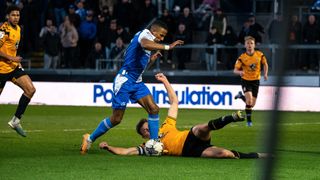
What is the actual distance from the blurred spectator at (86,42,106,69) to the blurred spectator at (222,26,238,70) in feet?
15.7

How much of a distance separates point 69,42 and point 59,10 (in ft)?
5.47

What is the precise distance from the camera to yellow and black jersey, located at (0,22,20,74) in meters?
15.3

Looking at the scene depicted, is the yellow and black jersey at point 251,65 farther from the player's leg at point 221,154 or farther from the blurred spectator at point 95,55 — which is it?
the blurred spectator at point 95,55

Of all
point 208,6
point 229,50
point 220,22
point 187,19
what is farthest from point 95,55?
point 229,50

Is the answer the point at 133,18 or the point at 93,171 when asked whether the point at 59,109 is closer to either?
the point at 133,18

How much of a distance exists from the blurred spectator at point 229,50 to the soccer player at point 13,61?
44.3 ft

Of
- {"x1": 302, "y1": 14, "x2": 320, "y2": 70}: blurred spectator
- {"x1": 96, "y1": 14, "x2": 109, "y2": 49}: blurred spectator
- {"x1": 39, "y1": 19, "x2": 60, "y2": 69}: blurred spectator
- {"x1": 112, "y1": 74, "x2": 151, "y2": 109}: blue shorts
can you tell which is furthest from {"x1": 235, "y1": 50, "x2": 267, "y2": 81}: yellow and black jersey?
{"x1": 39, "y1": 19, "x2": 60, "y2": 69}: blurred spectator

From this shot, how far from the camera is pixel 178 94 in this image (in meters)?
26.7

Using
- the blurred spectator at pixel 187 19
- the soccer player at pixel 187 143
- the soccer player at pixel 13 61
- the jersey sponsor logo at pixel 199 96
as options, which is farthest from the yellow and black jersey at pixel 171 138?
the blurred spectator at pixel 187 19

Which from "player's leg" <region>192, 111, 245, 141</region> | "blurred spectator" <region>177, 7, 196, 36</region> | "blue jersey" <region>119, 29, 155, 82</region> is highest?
"blue jersey" <region>119, 29, 155, 82</region>

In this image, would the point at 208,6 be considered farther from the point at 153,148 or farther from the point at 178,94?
the point at 153,148

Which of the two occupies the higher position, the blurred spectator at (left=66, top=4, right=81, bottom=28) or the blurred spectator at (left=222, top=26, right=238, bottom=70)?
the blurred spectator at (left=66, top=4, right=81, bottom=28)

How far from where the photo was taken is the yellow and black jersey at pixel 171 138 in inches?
438

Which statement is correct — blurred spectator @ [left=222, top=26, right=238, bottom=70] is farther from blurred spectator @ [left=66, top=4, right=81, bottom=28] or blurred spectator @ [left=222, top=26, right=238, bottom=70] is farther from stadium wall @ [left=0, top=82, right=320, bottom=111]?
blurred spectator @ [left=66, top=4, right=81, bottom=28]
